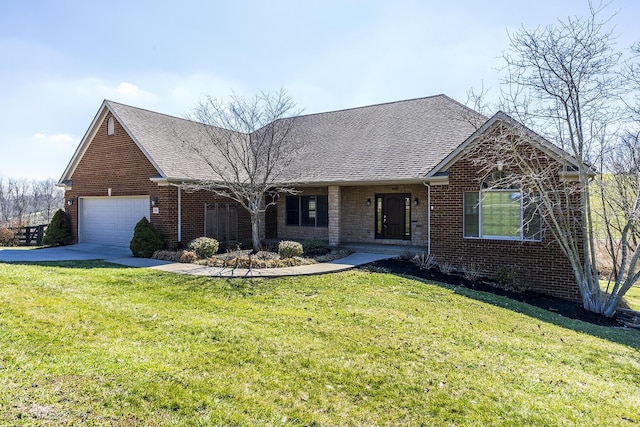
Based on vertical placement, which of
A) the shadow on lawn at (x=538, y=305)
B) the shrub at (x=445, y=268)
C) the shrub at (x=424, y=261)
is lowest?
the shadow on lawn at (x=538, y=305)

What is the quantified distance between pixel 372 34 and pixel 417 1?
1.88 metres

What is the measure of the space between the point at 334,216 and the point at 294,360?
10.4 meters

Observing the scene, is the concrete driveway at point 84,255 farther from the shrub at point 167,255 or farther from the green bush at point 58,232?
the green bush at point 58,232

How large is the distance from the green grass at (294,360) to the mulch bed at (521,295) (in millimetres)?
985

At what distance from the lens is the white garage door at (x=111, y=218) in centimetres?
1553

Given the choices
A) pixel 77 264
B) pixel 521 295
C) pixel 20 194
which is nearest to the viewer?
pixel 521 295

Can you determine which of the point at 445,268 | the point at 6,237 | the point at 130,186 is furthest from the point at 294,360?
the point at 6,237

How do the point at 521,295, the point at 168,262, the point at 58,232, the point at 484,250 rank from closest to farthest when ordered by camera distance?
the point at 521,295
the point at 484,250
the point at 168,262
the point at 58,232

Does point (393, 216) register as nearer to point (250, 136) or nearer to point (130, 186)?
point (250, 136)

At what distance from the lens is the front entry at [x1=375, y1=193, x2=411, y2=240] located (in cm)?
1550

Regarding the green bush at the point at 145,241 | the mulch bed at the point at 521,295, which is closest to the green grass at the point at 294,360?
the mulch bed at the point at 521,295

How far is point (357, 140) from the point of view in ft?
55.8

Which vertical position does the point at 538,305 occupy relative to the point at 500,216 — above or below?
below

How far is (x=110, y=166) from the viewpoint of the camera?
52.7ft
